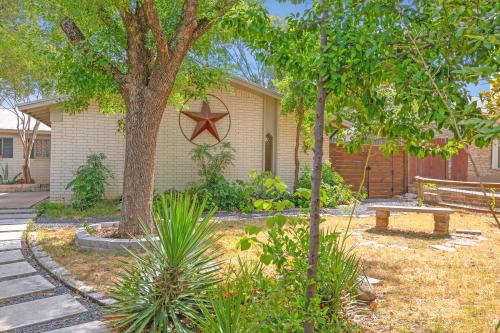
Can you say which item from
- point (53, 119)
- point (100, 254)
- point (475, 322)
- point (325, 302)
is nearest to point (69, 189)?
point (53, 119)

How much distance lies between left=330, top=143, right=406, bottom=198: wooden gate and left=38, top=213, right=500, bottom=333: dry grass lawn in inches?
232

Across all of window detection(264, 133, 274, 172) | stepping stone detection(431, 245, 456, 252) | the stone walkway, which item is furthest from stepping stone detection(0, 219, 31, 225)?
stepping stone detection(431, 245, 456, 252)

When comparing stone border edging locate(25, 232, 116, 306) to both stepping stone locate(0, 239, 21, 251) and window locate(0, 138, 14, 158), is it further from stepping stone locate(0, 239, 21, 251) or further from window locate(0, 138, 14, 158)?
window locate(0, 138, 14, 158)

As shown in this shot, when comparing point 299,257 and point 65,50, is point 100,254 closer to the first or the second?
point 65,50

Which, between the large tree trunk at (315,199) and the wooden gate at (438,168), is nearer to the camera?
the large tree trunk at (315,199)

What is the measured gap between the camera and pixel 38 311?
3594 mm

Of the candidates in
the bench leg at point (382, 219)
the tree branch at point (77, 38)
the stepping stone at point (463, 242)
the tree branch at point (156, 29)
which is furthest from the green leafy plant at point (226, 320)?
the bench leg at point (382, 219)

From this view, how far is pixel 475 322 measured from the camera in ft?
11.0

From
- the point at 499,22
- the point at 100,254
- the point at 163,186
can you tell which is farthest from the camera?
the point at 163,186

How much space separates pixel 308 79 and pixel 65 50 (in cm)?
468

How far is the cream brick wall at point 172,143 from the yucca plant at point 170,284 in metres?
8.32

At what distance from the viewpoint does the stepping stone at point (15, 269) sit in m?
4.70

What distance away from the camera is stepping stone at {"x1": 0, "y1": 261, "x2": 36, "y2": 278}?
470 cm

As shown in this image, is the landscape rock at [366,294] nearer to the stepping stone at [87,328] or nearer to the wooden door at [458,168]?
the stepping stone at [87,328]
